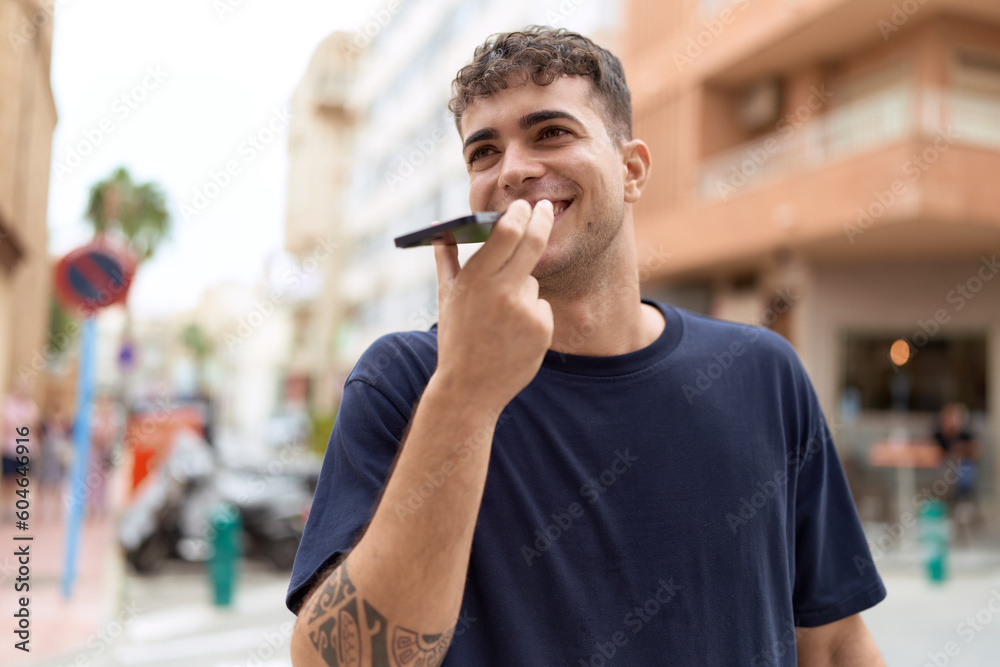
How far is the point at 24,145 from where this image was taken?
7.86ft

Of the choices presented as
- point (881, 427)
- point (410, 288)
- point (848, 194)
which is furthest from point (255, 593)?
point (410, 288)

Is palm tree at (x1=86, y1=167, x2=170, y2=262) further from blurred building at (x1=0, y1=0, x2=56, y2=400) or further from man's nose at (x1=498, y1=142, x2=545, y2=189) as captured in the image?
man's nose at (x1=498, y1=142, x2=545, y2=189)

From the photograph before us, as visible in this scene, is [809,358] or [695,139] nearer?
[809,358]

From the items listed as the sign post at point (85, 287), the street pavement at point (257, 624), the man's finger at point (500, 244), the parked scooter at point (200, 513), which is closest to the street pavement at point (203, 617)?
the street pavement at point (257, 624)

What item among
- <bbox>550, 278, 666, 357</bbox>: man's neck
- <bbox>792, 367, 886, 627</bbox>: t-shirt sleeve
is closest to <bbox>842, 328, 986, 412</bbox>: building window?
<bbox>792, 367, 886, 627</bbox>: t-shirt sleeve

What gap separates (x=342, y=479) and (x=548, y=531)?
0.38m

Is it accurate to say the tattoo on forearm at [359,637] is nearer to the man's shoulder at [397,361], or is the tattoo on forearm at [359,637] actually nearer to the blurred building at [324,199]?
the man's shoulder at [397,361]

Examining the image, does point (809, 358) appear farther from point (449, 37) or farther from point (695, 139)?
point (449, 37)

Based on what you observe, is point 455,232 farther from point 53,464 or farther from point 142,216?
point 142,216

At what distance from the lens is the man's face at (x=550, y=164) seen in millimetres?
1629

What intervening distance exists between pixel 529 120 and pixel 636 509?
764 mm

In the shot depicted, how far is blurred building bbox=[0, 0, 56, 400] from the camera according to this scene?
226 cm

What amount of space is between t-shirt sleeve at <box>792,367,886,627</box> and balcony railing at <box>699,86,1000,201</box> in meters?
11.8

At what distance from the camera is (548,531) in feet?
4.92
